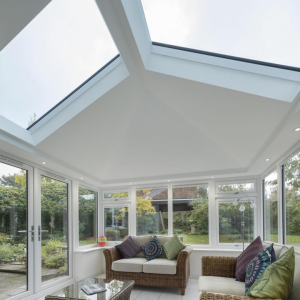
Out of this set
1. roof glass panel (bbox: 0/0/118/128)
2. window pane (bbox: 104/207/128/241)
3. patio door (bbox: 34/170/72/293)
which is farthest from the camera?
window pane (bbox: 104/207/128/241)

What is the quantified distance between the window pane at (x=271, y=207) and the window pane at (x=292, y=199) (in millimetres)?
585

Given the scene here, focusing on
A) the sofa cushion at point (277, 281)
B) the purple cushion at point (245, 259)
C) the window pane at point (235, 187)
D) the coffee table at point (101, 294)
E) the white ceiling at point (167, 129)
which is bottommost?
the coffee table at point (101, 294)

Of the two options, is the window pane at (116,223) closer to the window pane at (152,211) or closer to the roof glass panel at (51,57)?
the window pane at (152,211)

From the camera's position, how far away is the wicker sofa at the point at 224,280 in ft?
6.67

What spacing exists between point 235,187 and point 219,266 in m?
2.59

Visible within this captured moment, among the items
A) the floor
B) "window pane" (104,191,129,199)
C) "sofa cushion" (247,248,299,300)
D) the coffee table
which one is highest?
"window pane" (104,191,129,199)

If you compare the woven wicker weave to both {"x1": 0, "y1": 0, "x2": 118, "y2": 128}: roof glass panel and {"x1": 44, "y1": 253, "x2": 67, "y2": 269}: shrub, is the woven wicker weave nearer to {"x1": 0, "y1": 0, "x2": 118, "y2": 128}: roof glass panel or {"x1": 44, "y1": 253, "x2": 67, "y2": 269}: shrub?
{"x1": 44, "y1": 253, "x2": 67, "y2": 269}: shrub

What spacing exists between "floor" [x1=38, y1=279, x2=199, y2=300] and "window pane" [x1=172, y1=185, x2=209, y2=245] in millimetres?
1123

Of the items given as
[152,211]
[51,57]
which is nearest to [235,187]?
[152,211]

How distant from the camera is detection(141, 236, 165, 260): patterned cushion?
5.03 metres

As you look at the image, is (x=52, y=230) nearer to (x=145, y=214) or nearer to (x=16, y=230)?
(x=16, y=230)

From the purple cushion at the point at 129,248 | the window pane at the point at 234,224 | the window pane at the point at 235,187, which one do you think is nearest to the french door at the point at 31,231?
the purple cushion at the point at 129,248

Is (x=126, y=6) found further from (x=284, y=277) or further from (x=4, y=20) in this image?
(x=284, y=277)

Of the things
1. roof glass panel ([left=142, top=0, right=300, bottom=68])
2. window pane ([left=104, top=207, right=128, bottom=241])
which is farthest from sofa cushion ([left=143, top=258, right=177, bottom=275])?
roof glass panel ([left=142, top=0, right=300, bottom=68])
